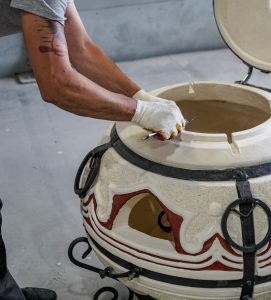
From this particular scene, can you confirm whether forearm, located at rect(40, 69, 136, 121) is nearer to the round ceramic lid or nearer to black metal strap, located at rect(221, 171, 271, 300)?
black metal strap, located at rect(221, 171, 271, 300)

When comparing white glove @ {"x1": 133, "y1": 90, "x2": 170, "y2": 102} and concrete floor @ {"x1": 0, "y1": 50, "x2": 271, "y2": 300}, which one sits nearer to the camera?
white glove @ {"x1": 133, "y1": 90, "x2": 170, "y2": 102}

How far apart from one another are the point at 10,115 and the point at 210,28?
2138 millimetres

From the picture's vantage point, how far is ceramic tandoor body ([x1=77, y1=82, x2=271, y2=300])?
1569 millimetres

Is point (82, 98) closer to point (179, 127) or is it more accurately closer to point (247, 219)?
point (179, 127)

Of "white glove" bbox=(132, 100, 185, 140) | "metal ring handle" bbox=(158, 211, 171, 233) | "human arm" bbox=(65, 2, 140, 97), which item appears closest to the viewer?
"white glove" bbox=(132, 100, 185, 140)

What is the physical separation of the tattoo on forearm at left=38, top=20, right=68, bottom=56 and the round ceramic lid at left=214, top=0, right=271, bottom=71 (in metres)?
0.74

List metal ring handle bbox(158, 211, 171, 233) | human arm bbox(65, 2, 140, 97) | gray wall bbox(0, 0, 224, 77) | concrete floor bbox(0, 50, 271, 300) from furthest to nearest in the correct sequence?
gray wall bbox(0, 0, 224, 77), concrete floor bbox(0, 50, 271, 300), metal ring handle bbox(158, 211, 171, 233), human arm bbox(65, 2, 140, 97)

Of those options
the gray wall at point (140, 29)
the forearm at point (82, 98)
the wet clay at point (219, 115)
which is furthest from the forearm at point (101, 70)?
the gray wall at point (140, 29)

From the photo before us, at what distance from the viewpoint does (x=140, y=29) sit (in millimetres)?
4914

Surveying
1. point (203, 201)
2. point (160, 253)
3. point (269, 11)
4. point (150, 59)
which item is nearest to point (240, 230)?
point (203, 201)

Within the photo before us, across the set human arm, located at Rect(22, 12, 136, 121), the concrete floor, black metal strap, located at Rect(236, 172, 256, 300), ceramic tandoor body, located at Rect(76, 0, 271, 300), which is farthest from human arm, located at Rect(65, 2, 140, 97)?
the concrete floor

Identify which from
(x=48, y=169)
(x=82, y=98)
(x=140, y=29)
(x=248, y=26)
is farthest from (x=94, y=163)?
(x=140, y=29)

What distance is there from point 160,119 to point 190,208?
0.98 feet

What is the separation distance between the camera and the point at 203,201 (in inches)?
61.9
